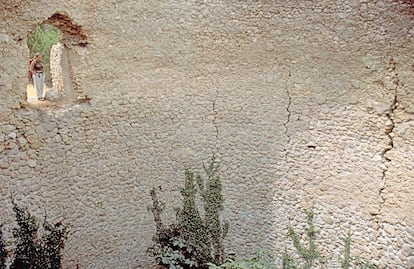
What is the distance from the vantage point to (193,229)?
384 cm

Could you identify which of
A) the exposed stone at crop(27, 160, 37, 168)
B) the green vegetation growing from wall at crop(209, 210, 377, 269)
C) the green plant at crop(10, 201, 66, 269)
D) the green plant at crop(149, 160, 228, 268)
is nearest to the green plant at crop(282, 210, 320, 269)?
the green vegetation growing from wall at crop(209, 210, 377, 269)

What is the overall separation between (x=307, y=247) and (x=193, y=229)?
1.11 m

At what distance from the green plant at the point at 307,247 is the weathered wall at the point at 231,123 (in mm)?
110

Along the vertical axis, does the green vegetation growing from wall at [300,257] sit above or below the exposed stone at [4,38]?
below

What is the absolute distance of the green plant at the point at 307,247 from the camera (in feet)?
11.8

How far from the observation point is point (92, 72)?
10.8 feet

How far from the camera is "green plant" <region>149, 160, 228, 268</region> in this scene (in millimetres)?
3768

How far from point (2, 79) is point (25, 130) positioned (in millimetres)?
409

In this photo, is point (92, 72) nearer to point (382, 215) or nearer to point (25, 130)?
point (25, 130)

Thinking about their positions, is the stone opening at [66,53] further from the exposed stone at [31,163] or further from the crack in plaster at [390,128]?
the crack in plaster at [390,128]

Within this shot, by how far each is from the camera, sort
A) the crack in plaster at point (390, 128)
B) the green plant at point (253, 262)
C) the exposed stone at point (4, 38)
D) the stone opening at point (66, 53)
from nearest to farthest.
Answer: the exposed stone at point (4, 38)
the stone opening at point (66, 53)
the crack in plaster at point (390, 128)
the green plant at point (253, 262)

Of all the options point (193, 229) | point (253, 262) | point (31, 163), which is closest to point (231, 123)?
point (193, 229)

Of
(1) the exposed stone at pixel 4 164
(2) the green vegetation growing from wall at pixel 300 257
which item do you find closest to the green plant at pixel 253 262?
(2) the green vegetation growing from wall at pixel 300 257

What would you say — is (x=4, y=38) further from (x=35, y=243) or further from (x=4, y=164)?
(x=35, y=243)
